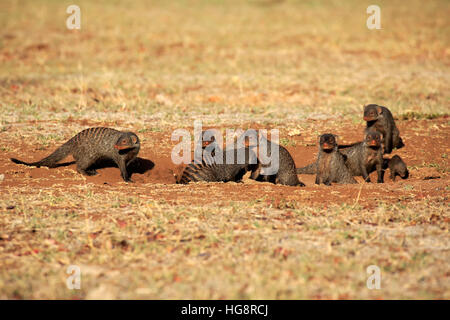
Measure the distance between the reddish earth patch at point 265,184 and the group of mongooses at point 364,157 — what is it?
17 centimetres

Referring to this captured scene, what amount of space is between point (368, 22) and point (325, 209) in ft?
43.2

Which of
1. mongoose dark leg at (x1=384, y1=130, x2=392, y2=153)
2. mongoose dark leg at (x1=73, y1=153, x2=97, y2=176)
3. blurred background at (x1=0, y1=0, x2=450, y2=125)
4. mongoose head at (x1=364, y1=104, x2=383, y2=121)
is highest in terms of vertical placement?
blurred background at (x1=0, y1=0, x2=450, y2=125)

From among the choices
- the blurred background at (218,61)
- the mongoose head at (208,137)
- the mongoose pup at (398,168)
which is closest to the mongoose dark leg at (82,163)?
the mongoose head at (208,137)

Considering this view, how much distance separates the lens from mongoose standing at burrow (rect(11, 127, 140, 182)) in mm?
5984

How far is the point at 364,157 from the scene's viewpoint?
252 inches

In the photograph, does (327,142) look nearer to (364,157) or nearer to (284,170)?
(284,170)

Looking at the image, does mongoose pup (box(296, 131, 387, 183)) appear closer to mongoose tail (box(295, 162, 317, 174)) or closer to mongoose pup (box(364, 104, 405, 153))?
mongoose tail (box(295, 162, 317, 174))

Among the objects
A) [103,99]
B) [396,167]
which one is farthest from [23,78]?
[396,167]

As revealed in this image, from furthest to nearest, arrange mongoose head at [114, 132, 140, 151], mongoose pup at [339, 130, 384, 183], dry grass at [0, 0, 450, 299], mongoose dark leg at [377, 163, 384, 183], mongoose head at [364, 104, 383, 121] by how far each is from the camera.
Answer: mongoose head at [364, 104, 383, 121]
mongoose dark leg at [377, 163, 384, 183]
mongoose pup at [339, 130, 384, 183]
mongoose head at [114, 132, 140, 151]
dry grass at [0, 0, 450, 299]

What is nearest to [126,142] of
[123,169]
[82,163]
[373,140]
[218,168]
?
[123,169]

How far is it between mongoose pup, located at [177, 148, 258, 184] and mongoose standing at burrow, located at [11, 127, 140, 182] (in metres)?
0.68

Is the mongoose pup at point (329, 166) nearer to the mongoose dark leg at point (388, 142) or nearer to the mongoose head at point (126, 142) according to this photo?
the mongoose dark leg at point (388, 142)

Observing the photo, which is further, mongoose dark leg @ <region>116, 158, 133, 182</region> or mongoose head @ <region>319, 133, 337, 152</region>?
mongoose dark leg @ <region>116, 158, 133, 182</region>

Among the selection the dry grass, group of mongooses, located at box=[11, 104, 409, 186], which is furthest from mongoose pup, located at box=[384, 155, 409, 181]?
the dry grass
